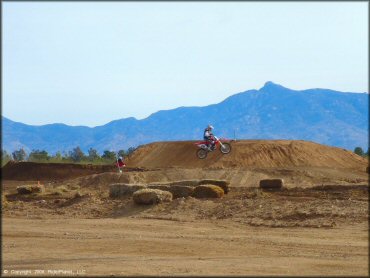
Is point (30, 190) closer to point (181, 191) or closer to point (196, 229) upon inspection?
point (181, 191)

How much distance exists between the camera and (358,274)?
10258 mm

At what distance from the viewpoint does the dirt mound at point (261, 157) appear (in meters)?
44.3

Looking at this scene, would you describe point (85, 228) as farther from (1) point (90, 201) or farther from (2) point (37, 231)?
(1) point (90, 201)

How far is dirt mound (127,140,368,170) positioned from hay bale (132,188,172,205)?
18625mm

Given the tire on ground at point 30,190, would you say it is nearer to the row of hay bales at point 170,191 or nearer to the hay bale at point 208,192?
the row of hay bales at point 170,191

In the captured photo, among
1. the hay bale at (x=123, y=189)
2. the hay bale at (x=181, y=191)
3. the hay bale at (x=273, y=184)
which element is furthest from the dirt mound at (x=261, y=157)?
the hay bale at (x=181, y=191)

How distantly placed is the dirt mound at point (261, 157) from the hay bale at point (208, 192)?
17.3 metres

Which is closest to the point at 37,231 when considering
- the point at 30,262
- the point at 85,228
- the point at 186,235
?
the point at 85,228

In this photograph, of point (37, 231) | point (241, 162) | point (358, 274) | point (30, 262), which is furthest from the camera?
point (241, 162)

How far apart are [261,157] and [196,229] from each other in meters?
26.6

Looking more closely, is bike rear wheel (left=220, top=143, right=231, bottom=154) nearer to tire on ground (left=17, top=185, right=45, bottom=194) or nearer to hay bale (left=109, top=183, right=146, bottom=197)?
hay bale (left=109, top=183, right=146, bottom=197)

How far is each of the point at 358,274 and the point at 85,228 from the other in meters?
11.9

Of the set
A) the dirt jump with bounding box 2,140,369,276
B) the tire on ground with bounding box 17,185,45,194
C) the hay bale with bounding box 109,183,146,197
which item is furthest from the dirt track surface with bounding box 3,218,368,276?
the tire on ground with bounding box 17,185,45,194

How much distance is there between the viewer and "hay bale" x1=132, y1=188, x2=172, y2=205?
24.6 metres
